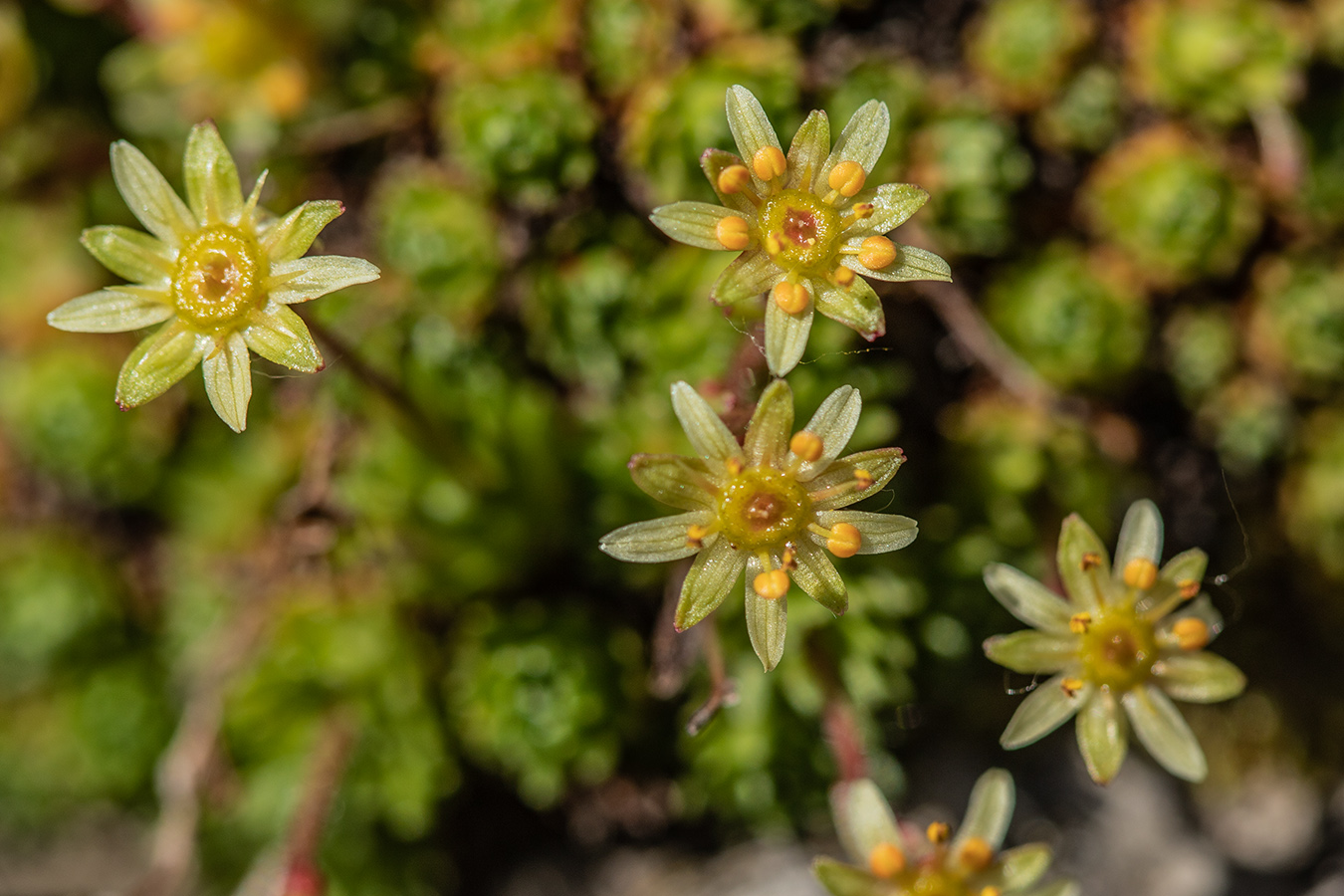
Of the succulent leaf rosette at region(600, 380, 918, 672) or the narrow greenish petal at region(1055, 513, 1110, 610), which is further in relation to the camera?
the narrow greenish petal at region(1055, 513, 1110, 610)

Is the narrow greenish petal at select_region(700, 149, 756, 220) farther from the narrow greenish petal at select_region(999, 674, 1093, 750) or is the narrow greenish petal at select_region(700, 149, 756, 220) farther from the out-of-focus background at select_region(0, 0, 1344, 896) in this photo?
the narrow greenish petal at select_region(999, 674, 1093, 750)

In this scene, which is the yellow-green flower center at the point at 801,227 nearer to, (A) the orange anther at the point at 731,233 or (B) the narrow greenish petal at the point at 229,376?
(A) the orange anther at the point at 731,233

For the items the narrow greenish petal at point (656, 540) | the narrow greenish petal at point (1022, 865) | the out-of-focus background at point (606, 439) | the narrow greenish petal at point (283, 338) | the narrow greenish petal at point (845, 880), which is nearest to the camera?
the narrow greenish petal at point (283, 338)

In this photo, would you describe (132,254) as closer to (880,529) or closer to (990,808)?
(880,529)

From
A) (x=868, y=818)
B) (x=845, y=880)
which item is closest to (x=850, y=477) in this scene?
(x=868, y=818)

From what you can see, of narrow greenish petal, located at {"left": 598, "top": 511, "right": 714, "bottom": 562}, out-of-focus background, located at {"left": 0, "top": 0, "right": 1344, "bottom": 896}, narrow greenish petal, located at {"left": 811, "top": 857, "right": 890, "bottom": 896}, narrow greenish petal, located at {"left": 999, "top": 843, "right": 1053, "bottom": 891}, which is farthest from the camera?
out-of-focus background, located at {"left": 0, "top": 0, "right": 1344, "bottom": 896}

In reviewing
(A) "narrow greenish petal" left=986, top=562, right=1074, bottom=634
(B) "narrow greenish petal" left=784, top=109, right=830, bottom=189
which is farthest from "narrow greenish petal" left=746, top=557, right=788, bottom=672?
(B) "narrow greenish petal" left=784, top=109, right=830, bottom=189

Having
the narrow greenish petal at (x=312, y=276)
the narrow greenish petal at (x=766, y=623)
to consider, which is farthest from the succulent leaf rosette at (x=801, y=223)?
the narrow greenish petal at (x=312, y=276)

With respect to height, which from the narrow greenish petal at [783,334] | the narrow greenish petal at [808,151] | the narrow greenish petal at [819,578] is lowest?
the narrow greenish petal at [819,578]
